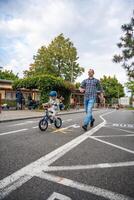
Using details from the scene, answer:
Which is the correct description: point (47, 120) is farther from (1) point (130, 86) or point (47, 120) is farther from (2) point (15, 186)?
(1) point (130, 86)

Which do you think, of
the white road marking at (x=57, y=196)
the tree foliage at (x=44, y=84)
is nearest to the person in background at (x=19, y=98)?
A: the tree foliage at (x=44, y=84)

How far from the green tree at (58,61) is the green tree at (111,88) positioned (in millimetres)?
49668

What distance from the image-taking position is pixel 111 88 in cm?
10656

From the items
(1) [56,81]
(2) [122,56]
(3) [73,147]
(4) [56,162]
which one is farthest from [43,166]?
(2) [122,56]

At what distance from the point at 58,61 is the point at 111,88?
53821mm

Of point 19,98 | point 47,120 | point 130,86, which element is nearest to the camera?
point 47,120

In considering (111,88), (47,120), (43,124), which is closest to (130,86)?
(111,88)

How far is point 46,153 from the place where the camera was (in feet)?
17.9

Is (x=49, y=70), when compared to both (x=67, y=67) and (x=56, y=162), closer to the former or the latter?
(x=67, y=67)

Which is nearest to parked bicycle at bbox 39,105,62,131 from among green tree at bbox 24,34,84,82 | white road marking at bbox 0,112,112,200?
white road marking at bbox 0,112,112,200

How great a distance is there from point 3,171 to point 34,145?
2.36m

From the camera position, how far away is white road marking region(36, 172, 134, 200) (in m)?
3.13

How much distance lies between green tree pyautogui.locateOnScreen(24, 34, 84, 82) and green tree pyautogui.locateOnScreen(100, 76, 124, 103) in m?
49.7

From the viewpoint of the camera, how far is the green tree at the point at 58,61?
55.0m
